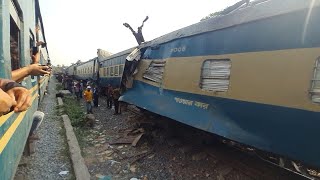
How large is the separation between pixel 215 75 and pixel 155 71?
311 cm

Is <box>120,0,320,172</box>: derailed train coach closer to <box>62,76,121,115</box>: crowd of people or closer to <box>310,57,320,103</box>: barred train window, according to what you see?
<box>310,57,320,103</box>: barred train window

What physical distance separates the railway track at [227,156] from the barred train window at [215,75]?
155cm

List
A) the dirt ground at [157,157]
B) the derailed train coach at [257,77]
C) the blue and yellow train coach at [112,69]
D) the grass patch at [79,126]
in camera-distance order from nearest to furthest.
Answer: the derailed train coach at [257,77] < the dirt ground at [157,157] < the grass patch at [79,126] < the blue and yellow train coach at [112,69]

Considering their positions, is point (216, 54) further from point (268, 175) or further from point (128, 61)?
point (128, 61)

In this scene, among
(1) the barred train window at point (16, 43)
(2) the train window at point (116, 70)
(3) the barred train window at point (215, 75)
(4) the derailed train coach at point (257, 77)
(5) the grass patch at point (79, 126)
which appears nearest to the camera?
(4) the derailed train coach at point (257, 77)

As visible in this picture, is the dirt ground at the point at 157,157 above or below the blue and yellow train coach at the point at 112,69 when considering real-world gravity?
below

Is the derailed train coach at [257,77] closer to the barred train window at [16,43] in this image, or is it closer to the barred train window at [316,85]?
the barred train window at [316,85]

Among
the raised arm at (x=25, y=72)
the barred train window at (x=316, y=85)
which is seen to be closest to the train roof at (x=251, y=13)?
the barred train window at (x=316, y=85)

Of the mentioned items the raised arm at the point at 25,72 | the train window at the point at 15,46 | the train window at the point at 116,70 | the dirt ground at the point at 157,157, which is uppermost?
the train window at the point at 15,46

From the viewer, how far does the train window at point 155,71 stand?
7969mm

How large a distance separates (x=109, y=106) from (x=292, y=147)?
1355 cm

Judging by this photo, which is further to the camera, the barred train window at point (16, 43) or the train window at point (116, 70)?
the train window at point (116, 70)

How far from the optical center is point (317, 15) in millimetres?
3541

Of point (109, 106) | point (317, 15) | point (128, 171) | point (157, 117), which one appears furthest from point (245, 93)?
point (109, 106)
